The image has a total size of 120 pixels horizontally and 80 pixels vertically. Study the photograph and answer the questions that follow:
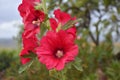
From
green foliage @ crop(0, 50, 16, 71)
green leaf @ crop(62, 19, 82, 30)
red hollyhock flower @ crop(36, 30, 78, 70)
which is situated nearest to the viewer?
red hollyhock flower @ crop(36, 30, 78, 70)

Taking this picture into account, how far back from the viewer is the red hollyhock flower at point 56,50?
2076mm

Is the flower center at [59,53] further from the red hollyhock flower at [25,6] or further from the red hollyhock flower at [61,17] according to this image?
the red hollyhock flower at [25,6]

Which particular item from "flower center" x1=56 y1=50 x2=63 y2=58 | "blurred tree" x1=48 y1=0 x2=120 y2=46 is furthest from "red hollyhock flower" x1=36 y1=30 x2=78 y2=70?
"blurred tree" x1=48 y1=0 x2=120 y2=46

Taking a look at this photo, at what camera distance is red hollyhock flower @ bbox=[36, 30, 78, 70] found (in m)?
2.08

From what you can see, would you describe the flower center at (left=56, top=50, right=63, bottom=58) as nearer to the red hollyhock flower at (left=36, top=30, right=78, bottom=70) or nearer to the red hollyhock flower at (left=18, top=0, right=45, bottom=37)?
the red hollyhock flower at (left=36, top=30, right=78, bottom=70)

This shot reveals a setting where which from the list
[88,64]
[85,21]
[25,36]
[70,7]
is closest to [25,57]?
[25,36]

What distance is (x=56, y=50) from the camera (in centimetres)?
214

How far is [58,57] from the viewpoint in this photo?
2.13m

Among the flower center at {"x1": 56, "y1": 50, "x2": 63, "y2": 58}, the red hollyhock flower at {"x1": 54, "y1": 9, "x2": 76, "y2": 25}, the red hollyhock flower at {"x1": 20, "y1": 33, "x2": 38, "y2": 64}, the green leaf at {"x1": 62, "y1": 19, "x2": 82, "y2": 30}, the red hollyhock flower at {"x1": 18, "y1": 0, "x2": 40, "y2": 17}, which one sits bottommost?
the flower center at {"x1": 56, "y1": 50, "x2": 63, "y2": 58}

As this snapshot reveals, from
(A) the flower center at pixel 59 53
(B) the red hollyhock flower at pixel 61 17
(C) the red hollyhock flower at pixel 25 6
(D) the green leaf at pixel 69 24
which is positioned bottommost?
(A) the flower center at pixel 59 53

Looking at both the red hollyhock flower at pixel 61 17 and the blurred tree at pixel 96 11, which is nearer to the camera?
the red hollyhock flower at pixel 61 17

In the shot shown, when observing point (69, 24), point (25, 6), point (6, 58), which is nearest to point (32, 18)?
point (25, 6)

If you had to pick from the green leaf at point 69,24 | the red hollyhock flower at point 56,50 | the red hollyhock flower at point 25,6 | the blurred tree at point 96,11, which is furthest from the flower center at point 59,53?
the blurred tree at point 96,11

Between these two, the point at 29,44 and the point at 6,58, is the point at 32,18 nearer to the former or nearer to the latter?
the point at 29,44
